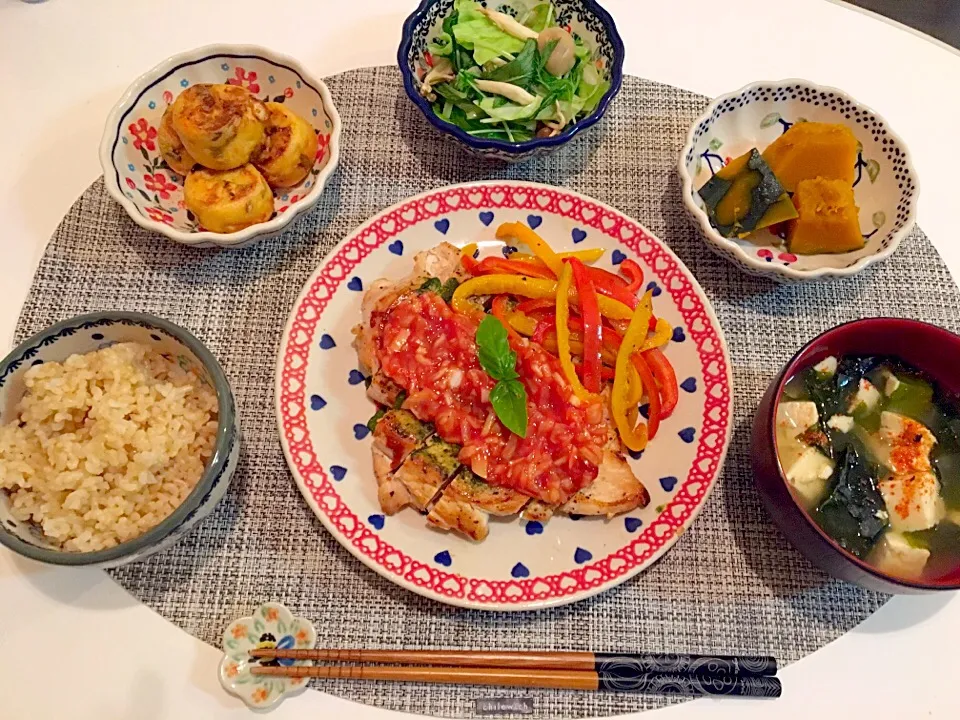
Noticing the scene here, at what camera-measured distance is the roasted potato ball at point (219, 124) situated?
7.66 feet

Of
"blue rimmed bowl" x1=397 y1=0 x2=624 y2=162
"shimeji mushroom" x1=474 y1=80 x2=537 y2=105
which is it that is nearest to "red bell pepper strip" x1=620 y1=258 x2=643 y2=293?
"blue rimmed bowl" x1=397 y1=0 x2=624 y2=162

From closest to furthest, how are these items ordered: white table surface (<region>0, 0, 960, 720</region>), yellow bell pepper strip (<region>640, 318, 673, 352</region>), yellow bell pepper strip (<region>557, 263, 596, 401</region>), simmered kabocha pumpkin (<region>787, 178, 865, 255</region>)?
white table surface (<region>0, 0, 960, 720</region>) → yellow bell pepper strip (<region>557, 263, 596, 401</region>) → yellow bell pepper strip (<region>640, 318, 673, 352</region>) → simmered kabocha pumpkin (<region>787, 178, 865, 255</region>)

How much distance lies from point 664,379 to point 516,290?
585mm

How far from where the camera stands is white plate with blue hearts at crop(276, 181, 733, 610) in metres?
2.06

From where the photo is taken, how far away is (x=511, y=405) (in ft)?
6.93

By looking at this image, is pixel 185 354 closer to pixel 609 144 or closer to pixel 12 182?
pixel 12 182

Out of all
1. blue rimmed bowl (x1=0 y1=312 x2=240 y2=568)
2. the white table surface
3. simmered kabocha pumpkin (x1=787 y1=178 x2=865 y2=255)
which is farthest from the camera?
simmered kabocha pumpkin (x1=787 y1=178 x2=865 y2=255)

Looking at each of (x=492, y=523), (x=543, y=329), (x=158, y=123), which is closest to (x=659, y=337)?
(x=543, y=329)

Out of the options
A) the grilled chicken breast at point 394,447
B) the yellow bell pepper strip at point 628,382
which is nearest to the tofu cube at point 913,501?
the yellow bell pepper strip at point 628,382

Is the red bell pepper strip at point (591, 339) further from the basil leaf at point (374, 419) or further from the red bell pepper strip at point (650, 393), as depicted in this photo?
the basil leaf at point (374, 419)

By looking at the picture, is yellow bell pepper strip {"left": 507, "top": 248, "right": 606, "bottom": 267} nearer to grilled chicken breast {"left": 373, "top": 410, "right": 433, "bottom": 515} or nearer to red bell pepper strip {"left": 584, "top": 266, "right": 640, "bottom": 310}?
red bell pepper strip {"left": 584, "top": 266, "right": 640, "bottom": 310}

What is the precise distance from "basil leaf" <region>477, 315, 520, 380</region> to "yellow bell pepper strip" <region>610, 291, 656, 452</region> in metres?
0.36

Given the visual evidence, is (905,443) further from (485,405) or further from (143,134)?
(143,134)

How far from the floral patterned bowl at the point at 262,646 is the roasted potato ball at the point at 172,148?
62.5 inches
